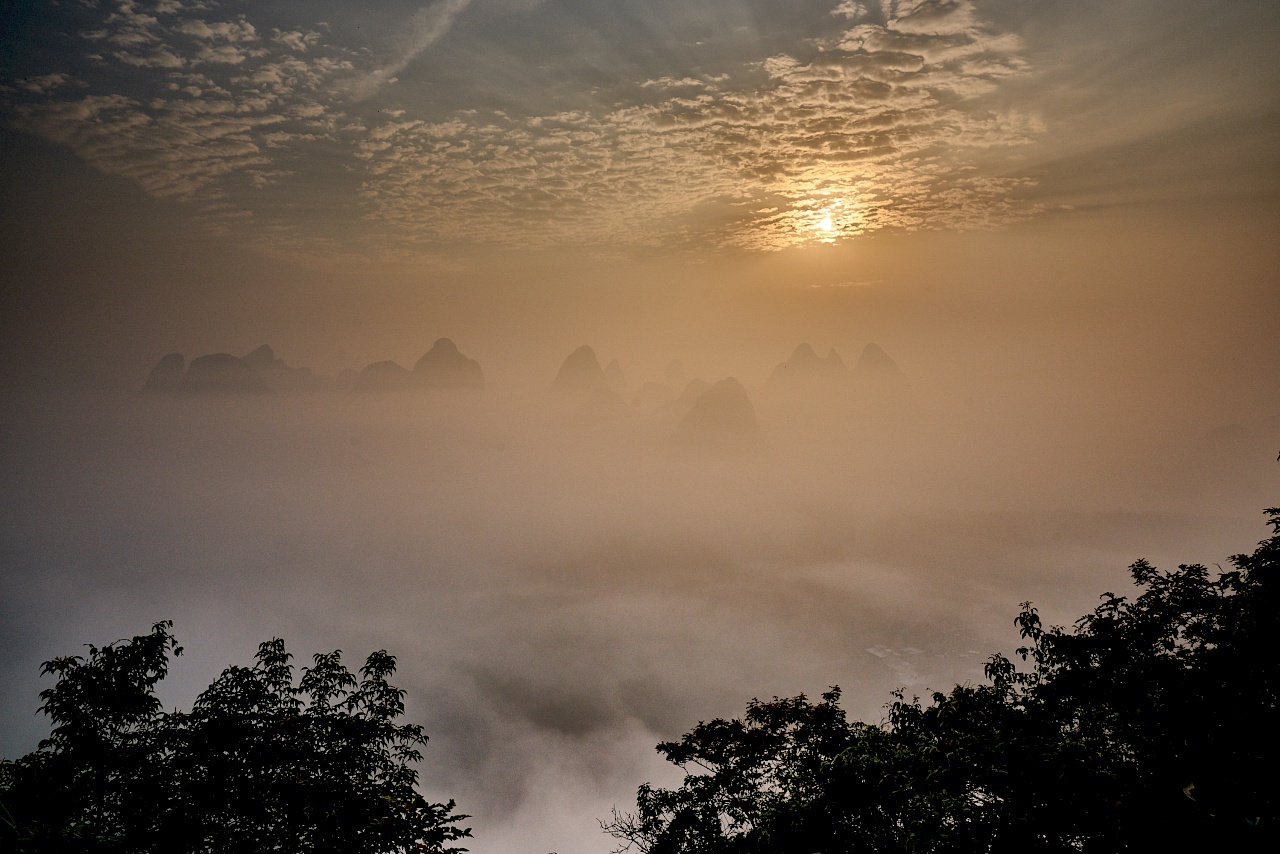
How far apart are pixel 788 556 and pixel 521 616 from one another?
8152 cm

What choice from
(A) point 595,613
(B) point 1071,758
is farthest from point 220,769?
(A) point 595,613

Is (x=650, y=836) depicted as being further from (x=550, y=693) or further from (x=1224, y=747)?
(x=550, y=693)

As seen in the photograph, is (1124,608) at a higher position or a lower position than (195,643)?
higher

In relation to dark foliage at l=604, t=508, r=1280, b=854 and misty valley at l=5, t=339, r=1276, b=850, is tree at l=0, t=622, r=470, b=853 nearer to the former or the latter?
dark foliage at l=604, t=508, r=1280, b=854

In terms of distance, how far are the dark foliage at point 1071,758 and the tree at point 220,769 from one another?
7.36 m

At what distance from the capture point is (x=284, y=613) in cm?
13100

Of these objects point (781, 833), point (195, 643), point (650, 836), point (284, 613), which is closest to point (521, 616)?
point (284, 613)

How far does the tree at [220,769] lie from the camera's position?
8516 mm

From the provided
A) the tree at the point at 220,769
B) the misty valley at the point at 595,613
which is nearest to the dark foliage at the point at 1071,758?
the tree at the point at 220,769

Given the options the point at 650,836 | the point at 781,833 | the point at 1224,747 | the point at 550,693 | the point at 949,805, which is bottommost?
the point at 550,693

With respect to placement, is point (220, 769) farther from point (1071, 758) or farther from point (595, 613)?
point (595, 613)

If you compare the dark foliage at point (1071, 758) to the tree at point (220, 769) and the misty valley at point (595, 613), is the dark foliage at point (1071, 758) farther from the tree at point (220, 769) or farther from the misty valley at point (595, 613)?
the misty valley at point (595, 613)

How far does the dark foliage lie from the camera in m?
6.86

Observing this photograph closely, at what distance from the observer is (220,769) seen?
10.4 meters
